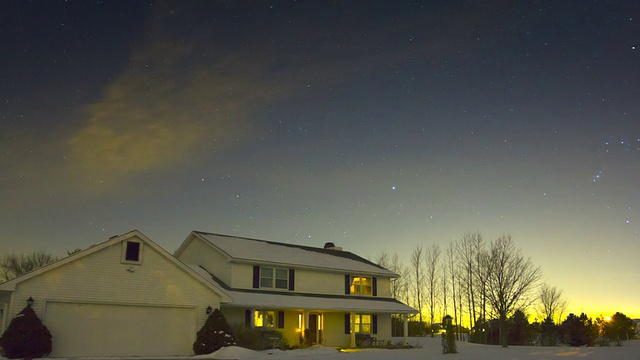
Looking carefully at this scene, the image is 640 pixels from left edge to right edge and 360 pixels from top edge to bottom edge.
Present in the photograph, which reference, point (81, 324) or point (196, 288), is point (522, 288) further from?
point (81, 324)

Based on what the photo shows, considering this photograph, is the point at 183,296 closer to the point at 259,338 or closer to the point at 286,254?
the point at 259,338

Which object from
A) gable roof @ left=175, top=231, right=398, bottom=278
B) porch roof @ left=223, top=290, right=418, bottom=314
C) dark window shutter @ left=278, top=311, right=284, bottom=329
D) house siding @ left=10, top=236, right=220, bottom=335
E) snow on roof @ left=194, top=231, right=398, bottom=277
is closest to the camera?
house siding @ left=10, top=236, right=220, bottom=335

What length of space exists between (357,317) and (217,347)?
1248cm

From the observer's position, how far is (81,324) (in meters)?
24.2

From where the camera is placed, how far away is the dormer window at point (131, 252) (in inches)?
1005

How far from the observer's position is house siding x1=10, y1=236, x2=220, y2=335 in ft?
76.9

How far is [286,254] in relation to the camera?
3612cm

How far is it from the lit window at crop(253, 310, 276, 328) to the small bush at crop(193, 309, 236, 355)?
4264 millimetres

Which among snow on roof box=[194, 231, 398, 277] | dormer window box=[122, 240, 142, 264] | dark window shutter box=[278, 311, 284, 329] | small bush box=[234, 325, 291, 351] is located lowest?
small bush box=[234, 325, 291, 351]

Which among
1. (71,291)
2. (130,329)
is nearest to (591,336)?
(130,329)

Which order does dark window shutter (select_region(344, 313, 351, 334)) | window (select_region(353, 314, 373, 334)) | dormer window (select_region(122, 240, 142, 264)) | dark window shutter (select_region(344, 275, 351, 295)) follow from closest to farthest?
dormer window (select_region(122, 240, 142, 264))
dark window shutter (select_region(344, 313, 351, 334))
window (select_region(353, 314, 373, 334))
dark window shutter (select_region(344, 275, 351, 295))

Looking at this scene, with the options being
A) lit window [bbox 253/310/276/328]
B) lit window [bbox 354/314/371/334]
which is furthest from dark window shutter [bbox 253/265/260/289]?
lit window [bbox 354/314/371/334]

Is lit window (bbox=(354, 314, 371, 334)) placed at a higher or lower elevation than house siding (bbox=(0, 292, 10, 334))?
lower

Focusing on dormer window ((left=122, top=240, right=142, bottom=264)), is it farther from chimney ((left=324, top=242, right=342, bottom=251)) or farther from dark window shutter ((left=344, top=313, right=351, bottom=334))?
chimney ((left=324, top=242, right=342, bottom=251))
